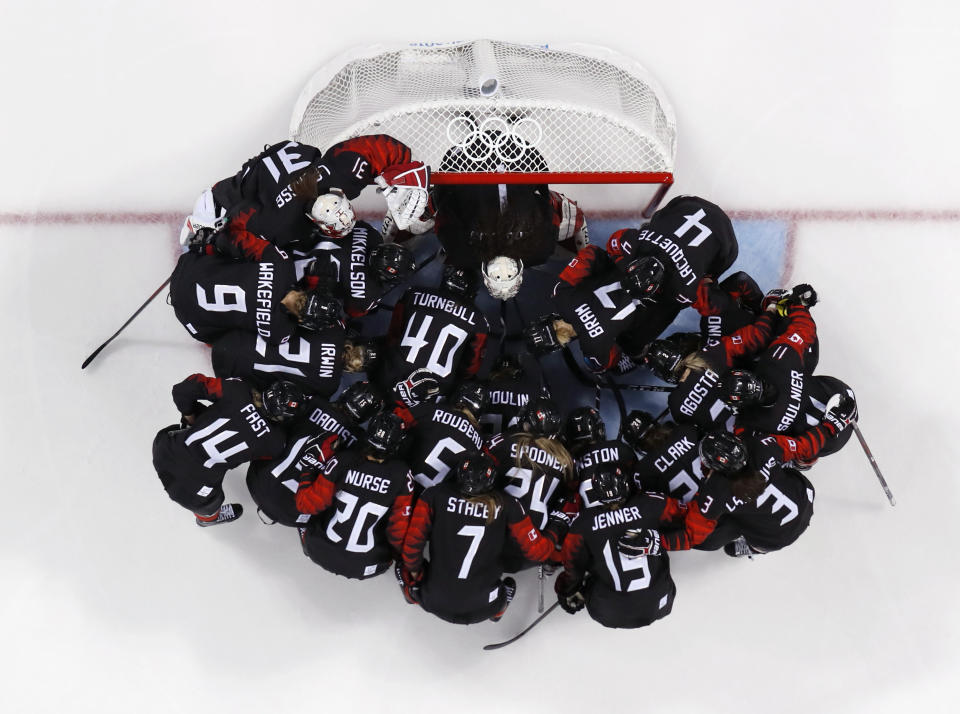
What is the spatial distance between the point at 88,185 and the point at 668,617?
4.12m

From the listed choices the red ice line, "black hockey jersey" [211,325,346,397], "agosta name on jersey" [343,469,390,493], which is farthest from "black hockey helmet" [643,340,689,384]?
"black hockey jersey" [211,325,346,397]

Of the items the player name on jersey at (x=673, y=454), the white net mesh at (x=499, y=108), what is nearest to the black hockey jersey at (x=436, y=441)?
the player name on jersey at (x=673, y=454)

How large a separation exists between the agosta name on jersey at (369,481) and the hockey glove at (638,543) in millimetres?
1133

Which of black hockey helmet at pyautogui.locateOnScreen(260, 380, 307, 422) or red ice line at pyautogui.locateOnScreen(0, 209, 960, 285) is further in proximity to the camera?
red ice line at pyautogui.locateOnScreen(0, 209, 960, 285)

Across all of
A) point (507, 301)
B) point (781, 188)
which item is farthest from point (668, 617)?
point (781, 188)

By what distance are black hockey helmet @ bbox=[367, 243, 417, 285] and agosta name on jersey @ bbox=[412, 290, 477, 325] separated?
0.19 meters

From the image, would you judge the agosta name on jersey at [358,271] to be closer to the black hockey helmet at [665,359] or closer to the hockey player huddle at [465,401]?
the hockey player huddle at [465,401]

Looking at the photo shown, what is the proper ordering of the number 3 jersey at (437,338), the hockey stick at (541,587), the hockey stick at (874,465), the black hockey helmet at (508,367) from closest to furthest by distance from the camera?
the number 3 jersey at (437,338) < the black hockey helmet at (508,367) < the hockey stick at (541,587) < the hockey stick at (874,465)

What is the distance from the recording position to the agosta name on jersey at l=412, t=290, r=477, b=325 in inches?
149

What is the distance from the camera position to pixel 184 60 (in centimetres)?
434

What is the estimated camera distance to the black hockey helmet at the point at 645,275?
3504 millimetres

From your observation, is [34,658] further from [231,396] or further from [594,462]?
[594,462]

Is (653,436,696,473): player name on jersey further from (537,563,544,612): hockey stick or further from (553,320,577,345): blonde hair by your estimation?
(537,563,544,612): hockey stick

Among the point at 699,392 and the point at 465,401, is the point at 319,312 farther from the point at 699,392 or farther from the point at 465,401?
the point at 699,392
